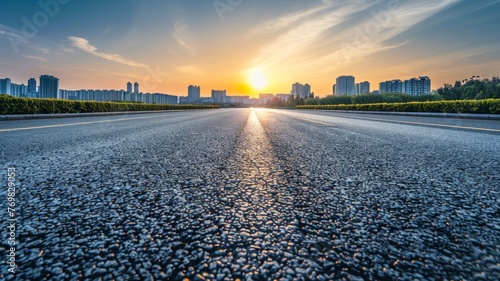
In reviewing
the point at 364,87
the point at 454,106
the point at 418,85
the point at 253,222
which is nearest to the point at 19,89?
the point at 454,106

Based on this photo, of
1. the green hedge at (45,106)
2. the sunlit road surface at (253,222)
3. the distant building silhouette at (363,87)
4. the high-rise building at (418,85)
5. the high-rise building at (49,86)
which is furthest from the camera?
the distant building silhouette at (363,87)

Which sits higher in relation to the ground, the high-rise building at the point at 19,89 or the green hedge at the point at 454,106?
the high-rise building at the point at 19,89

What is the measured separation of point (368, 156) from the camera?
3.66 metres

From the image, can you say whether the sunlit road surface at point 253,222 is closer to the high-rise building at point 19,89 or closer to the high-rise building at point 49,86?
the high-rise building at point 49,86

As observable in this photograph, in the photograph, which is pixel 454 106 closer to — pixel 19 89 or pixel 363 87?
pixel 363 87

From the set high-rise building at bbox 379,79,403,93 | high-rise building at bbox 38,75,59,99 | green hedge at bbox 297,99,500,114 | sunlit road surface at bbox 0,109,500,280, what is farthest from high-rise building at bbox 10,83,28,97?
high-rise building at bbox 379,79,403,93

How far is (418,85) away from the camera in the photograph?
546ft

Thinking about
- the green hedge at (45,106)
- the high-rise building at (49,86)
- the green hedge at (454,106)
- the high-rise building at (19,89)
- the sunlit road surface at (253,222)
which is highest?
the high-rise building at (19,89)

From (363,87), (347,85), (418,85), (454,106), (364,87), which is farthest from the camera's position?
(363,87)

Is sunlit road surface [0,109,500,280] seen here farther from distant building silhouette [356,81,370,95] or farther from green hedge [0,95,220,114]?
distant building silhouette [356,81,370,95]

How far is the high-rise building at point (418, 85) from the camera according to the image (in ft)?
541

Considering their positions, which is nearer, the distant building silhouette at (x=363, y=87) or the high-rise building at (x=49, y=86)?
the high-rise building at (x=49, y=86)

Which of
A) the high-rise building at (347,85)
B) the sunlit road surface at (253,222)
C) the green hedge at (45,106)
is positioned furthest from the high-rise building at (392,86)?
the sunlit road surface at (253,222)

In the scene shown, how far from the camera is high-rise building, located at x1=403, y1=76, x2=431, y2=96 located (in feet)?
541
